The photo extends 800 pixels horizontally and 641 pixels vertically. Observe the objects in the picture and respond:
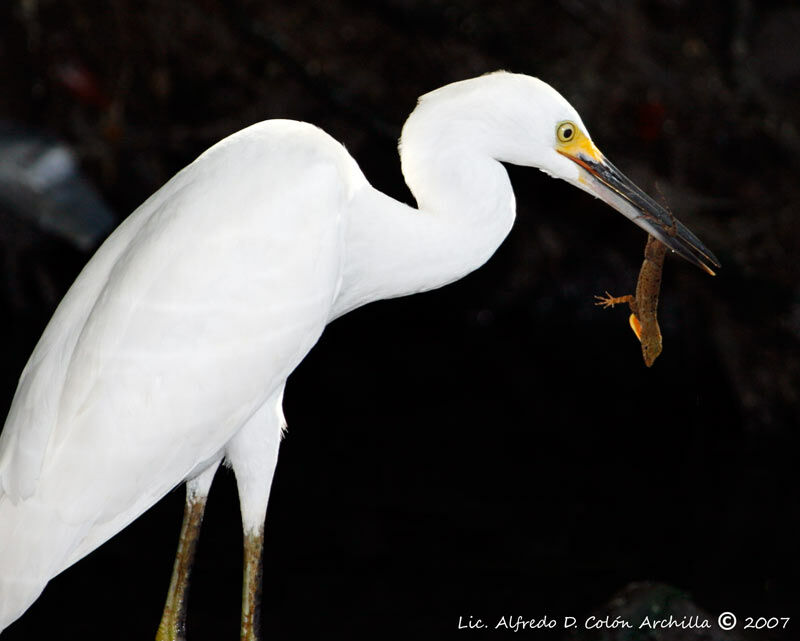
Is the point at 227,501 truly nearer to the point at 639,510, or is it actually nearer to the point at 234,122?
the point at 639,510

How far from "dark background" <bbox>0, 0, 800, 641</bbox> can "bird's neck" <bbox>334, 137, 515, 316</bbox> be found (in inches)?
35.1

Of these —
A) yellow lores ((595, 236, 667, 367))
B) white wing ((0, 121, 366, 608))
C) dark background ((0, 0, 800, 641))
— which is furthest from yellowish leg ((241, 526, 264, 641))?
yellow lores ((595, 236, 667, 367))

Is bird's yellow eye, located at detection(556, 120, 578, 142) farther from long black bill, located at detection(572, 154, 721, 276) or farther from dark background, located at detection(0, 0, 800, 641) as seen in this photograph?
dark background, located at detection(0, 0, 800, 641)

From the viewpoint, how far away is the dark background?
387 centimetres

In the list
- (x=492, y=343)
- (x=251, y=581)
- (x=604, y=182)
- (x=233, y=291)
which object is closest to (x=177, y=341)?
(x=233, y=291)

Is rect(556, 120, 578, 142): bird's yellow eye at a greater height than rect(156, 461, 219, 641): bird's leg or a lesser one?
greater

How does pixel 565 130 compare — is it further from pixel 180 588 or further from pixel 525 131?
pixel 180 588

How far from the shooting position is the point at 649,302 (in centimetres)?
275

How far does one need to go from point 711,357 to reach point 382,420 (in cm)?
233

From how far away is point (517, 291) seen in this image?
751 cm

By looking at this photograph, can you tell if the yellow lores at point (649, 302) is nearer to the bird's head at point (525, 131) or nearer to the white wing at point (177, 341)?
the bird's head at point (525, 131)

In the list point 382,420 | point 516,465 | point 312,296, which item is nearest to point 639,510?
point 516,465

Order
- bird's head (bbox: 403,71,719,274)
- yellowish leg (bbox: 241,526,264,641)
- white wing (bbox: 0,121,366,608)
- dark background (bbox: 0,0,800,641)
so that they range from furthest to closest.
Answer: dark background (bbox: 0,0,800,641), yellowish leg (bbox: 241,526,264,641), bird's head (bbox: 403,71,719,274), white wing (bbox: 0,121,366,608)

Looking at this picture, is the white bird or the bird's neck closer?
the white bird
